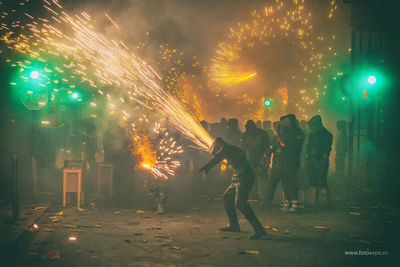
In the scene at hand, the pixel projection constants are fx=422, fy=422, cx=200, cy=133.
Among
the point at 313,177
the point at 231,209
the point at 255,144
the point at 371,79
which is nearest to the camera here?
the point at 231,209

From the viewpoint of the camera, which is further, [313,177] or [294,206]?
[313,177]

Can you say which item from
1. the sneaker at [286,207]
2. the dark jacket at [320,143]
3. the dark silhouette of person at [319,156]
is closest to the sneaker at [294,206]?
the sneaker at [286,207]

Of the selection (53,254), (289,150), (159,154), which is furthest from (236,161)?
(53,254)

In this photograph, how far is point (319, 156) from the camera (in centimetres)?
1012

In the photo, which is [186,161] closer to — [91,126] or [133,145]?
[91,126]

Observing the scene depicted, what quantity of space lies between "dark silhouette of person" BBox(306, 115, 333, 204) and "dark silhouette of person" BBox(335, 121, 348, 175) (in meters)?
5.19

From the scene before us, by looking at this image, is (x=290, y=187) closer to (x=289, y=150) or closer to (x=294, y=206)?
(x=294, y=206)

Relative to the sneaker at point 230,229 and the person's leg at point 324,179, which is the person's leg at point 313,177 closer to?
the person's leg at point 324,179

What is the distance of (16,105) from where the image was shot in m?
12.1

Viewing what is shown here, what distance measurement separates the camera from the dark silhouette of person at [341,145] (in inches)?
591

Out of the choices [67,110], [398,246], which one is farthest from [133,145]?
[67,110]

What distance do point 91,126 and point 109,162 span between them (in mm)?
5407

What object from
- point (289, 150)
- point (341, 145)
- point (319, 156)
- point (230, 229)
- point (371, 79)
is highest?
point (371, 79)

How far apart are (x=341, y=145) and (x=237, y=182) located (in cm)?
944
